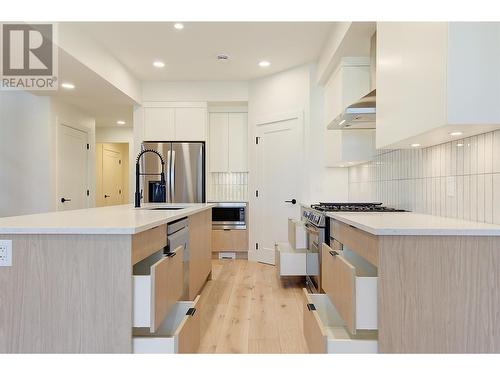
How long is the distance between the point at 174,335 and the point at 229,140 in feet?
13.9

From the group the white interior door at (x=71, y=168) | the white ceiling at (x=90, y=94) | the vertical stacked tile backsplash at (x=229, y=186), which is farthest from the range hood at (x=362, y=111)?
the white interior door at (x=71, y=168)

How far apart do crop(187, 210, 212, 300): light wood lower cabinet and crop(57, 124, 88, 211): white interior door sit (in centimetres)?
235

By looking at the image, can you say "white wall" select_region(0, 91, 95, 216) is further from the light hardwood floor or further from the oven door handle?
the oven door handle

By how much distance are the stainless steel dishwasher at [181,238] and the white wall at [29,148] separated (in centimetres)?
283

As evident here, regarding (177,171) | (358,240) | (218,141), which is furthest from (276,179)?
(358,240)

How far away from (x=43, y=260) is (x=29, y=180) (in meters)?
3.65

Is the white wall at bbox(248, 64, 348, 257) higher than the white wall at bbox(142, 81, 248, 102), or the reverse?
the white wall at bbox(142, 81, 248, 102)

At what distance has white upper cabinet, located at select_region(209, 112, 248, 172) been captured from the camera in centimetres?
545

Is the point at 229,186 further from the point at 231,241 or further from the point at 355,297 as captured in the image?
the point at 355,297

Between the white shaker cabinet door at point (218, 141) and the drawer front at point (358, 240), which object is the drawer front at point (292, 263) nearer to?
the drawer front at point (358, 240)

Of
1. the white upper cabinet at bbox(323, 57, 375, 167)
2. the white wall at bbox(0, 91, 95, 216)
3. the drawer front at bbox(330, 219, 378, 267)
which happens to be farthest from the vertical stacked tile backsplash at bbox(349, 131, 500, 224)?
the white wall at bbox(0, 91, 95, 216)

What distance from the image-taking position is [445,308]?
4.42ft
